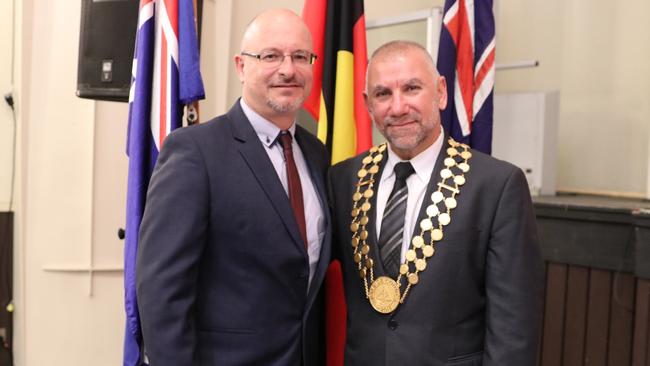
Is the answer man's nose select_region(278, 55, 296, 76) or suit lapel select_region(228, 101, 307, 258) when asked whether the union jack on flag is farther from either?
suit lapel select_region(228, 101, 307, 258)

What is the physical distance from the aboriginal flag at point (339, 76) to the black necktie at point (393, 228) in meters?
0.89

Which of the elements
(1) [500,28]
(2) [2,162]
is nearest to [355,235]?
(2) [2,162]

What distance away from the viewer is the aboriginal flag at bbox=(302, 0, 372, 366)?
2.46 meters

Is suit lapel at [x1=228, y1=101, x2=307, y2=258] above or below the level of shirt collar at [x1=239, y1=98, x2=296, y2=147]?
below

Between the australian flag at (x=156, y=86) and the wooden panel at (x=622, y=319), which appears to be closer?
the australian flag at (x=156, y=86)

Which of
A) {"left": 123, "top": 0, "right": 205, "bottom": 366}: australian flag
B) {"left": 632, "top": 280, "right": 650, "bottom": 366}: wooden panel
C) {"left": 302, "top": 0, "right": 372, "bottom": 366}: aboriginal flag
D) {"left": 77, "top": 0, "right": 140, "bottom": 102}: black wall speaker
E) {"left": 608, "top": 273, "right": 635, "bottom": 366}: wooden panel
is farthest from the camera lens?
{"left": 608, "top": 273, "right": 635, "bottom": 366}: wooden panel

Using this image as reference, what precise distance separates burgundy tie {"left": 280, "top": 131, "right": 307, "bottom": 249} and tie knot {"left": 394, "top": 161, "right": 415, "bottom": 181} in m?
0.27

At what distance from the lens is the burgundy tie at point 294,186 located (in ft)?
5.13

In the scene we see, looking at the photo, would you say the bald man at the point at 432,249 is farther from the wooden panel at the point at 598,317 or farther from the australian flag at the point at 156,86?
the wooden panel at the point at 598,317

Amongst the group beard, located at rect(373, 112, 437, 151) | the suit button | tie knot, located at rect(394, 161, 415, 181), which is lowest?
the suit button

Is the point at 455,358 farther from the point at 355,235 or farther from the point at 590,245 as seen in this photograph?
the point at 590,245

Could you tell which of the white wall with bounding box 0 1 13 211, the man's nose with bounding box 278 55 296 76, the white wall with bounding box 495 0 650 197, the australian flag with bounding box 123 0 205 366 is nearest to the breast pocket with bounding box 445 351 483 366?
the man's nose with bounding box 278 55 296 76

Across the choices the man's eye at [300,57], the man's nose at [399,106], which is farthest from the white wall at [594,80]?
the man's eye at [300,57]

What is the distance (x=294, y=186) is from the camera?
1.59 m
